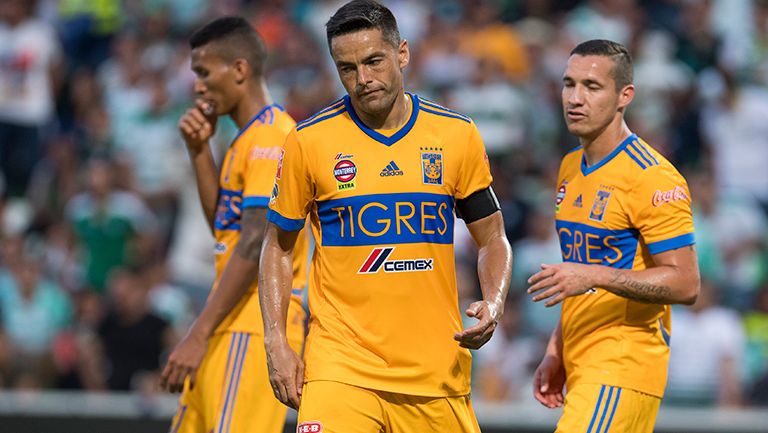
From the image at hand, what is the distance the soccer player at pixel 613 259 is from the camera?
5.49m

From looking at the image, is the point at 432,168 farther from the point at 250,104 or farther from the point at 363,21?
the point at 250,104

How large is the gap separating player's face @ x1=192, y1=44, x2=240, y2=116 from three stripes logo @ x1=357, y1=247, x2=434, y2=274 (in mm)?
1792

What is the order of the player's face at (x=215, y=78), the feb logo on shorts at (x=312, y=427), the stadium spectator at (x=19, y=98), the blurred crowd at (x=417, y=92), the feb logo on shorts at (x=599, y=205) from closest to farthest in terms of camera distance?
the feb logo on shorts at (x=312, y=427) < the feb logo on shorts at (x=599, y=205) < the player's face at (x=215, y=78) < the blurred crowd at (x=417, y=92) < the stadium spectator at (x=19, y=98)

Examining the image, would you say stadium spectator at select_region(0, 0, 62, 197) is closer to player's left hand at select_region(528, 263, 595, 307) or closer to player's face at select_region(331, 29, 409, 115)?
player's face at select_region(331, 29, 409, 115)

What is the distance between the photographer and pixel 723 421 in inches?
365

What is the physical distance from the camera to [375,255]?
202 inches

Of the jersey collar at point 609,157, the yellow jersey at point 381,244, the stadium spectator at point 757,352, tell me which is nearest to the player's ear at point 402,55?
the yellow jersey at point 381,244

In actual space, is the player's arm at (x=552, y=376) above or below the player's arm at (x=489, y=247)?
below

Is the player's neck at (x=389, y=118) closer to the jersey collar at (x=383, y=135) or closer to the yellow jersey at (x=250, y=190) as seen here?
the jersey collar at (x=383, y=135)

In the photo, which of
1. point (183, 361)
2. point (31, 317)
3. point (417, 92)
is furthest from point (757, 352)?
point (31, 317)

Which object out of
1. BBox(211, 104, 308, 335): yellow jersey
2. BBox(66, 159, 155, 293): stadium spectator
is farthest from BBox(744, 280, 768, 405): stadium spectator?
BBox(66, 159, 155, 293): stadium spectator

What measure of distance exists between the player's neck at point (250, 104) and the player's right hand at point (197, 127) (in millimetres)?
161

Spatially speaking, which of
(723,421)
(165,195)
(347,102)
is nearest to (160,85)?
(165,195)

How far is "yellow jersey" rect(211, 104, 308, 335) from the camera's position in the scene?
6121 mm
